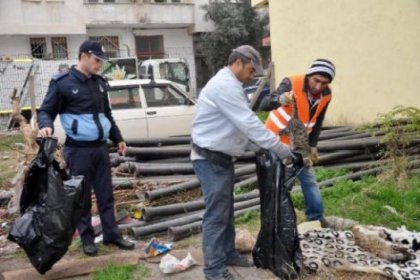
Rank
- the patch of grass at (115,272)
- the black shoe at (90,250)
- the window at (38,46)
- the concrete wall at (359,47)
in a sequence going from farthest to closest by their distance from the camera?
the window at (38,46), the concrete wall at (359,47), the black shoe at (90,250), the patch of grass at (115,272)

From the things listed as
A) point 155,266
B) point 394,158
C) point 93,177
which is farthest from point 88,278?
point 394,158

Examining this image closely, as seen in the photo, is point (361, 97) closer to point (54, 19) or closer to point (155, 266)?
point (155, 266)

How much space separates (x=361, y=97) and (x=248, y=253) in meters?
6.65

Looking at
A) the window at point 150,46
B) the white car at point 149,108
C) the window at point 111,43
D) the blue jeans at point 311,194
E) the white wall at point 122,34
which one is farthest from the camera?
the window at point 150,46

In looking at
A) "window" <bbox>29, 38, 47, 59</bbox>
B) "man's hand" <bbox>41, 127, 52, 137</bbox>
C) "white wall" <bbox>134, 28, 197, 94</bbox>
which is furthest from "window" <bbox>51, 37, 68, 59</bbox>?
"man's hand" <bbox>41, 127, 52, 137</bbox>

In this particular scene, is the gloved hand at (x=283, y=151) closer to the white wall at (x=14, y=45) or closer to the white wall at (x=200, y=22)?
the white wall at (x=14, y=45)

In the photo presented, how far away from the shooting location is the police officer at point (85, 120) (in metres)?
4.56

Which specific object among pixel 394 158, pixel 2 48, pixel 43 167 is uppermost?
pixel 2 48

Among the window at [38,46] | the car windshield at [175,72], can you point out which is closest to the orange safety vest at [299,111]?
the car windshield at [175,72]

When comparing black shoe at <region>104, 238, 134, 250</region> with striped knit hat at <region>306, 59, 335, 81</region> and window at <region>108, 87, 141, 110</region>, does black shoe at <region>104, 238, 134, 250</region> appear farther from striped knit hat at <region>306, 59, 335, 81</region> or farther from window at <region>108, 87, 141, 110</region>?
window at <region>108, 87, 141, 110</region>

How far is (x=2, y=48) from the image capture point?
2708cm

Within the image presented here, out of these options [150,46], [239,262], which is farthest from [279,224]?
[150,46]

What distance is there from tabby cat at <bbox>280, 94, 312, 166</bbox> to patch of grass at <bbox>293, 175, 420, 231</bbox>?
1281 mm

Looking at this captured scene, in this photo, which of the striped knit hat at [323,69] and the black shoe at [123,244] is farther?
the black shoe at [123,244]
